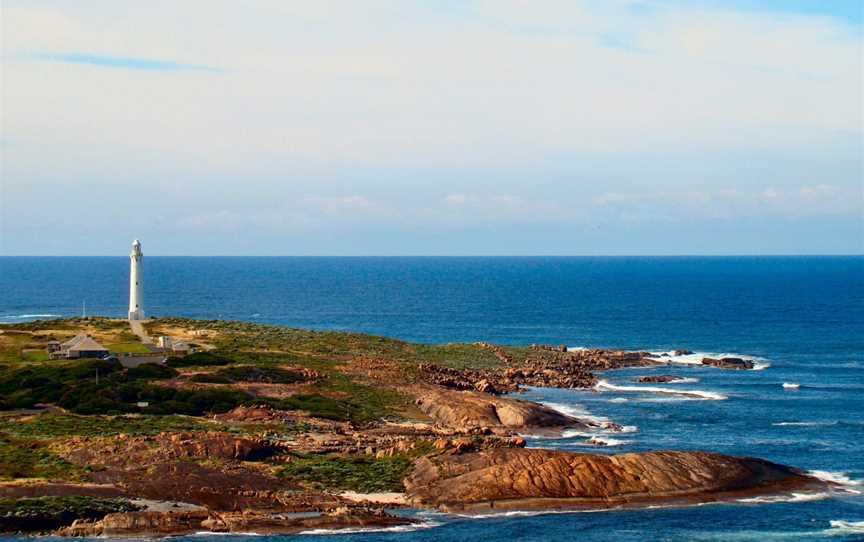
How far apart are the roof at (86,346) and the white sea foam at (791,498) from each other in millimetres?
64361

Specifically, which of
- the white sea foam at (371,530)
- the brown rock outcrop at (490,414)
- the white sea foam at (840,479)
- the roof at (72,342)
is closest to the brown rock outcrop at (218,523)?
the white sea foam at (371,530)

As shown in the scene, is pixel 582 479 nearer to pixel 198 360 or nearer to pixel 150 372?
pixel 150 372

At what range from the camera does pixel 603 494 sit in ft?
214

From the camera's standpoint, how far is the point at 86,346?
10531 cm

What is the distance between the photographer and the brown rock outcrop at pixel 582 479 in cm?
6456

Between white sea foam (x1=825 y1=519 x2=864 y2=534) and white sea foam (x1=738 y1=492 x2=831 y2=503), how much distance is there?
4.38m

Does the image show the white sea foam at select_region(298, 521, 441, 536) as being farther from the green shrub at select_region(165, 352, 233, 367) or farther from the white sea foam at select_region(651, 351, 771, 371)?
the white sea foam at select_region(651, 351, 771, 371)

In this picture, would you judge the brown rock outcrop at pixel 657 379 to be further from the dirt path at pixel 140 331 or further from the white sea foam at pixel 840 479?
the dirt path at pixel 140 331

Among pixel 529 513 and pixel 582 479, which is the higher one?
pixel 582 479

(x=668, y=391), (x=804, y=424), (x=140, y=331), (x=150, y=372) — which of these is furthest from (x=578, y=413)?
(x=140, y=331)

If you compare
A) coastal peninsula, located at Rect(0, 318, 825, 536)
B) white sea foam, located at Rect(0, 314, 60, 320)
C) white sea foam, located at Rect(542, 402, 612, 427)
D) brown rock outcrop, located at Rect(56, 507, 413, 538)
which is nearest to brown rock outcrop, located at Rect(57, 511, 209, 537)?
brown rock outcrop, located at Rect(56, 507, 413, 538)

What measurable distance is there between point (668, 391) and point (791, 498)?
1610 inches

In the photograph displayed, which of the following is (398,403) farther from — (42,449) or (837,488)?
(837,488)

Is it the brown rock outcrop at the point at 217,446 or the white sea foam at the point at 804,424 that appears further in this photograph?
the white sea foam at the point at 804,424
